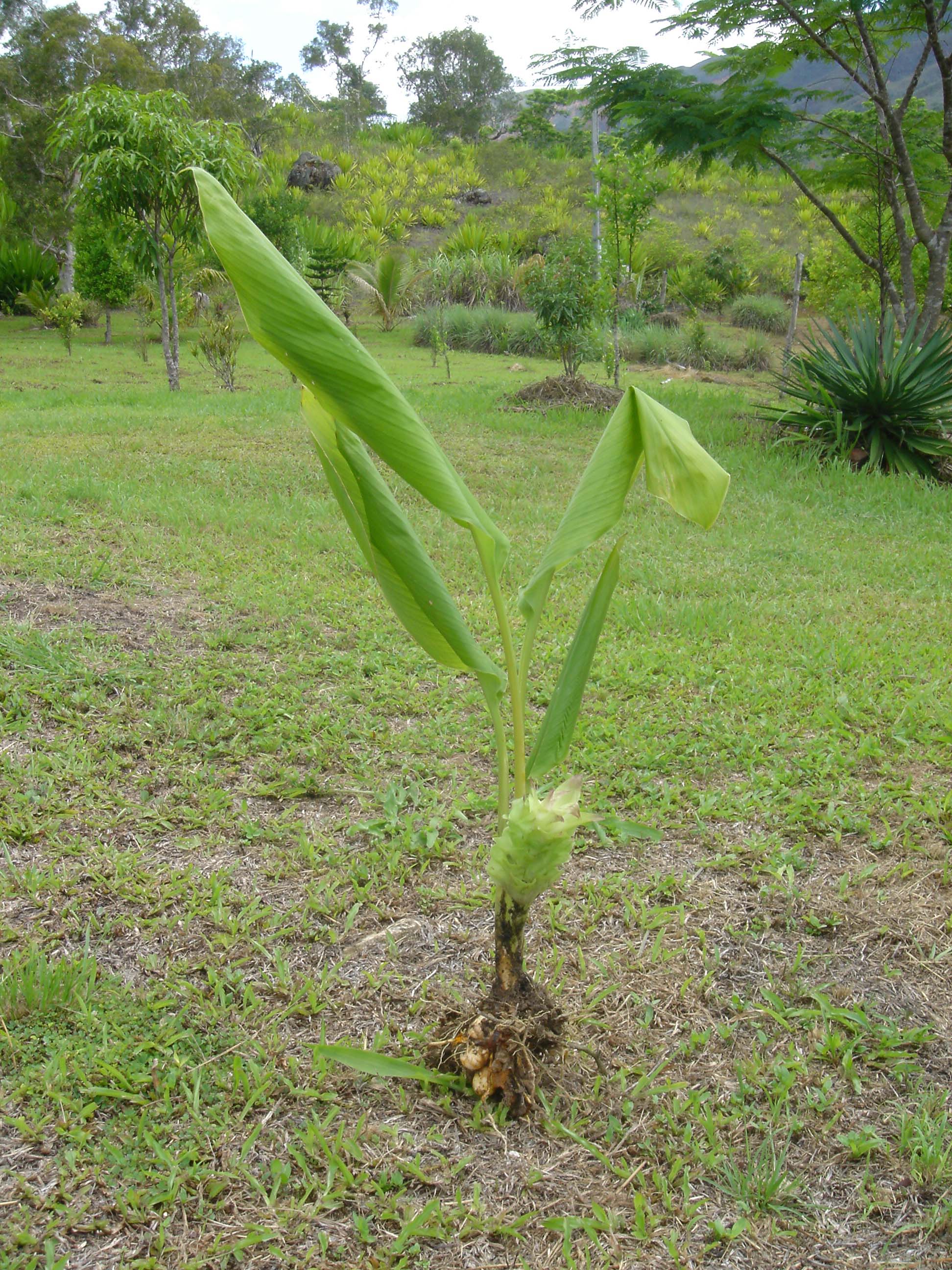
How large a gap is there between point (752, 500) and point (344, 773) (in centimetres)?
438

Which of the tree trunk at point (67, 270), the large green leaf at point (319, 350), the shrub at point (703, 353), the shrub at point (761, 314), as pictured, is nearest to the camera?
the large green leaf at point (319, 350)

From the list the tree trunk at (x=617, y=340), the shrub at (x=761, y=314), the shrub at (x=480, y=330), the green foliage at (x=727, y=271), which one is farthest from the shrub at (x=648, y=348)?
the green foliage at (x=727, y=271)

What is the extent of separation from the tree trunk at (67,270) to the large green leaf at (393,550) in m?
21.4

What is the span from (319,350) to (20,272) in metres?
19.5

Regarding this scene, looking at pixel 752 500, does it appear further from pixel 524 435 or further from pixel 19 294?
pixel 19 294

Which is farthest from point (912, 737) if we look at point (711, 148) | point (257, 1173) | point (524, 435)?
point (711, 148)

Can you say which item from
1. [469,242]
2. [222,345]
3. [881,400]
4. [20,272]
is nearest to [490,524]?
[881,400]

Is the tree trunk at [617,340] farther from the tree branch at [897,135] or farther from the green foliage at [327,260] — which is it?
the green foliage at [327,260]

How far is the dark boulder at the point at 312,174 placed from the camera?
2770 cm

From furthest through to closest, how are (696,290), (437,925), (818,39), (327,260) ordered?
(696,290)
(327,260)
(818,39)
(437,925)

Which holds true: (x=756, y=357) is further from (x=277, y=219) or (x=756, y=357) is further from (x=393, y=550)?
(x=393, y=550)

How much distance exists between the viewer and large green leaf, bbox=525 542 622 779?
A: 1.67 m

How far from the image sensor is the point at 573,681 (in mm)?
1669

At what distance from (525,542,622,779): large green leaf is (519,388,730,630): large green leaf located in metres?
0.11
